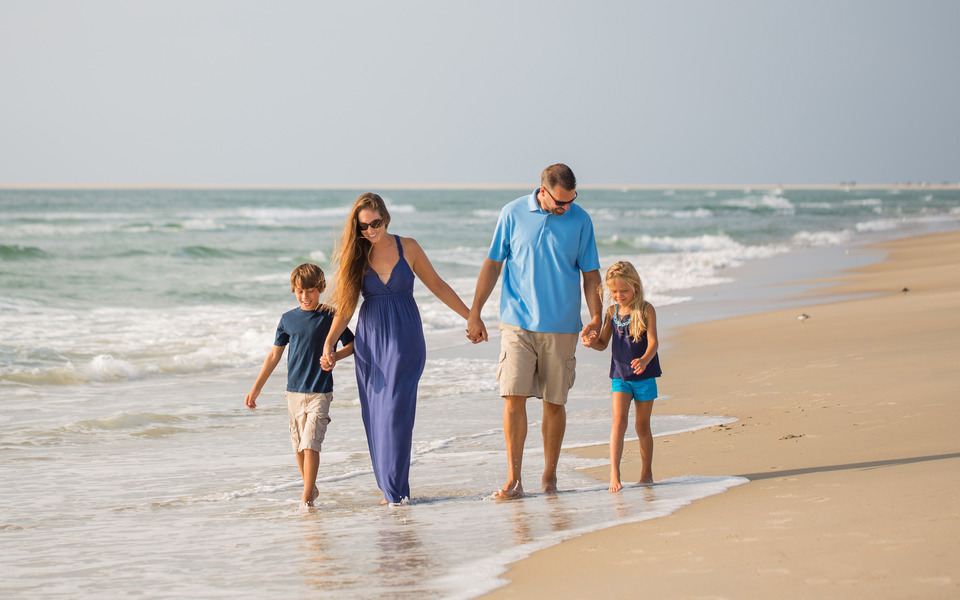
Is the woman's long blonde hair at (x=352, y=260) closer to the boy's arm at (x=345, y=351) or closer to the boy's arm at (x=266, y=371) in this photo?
the boy's arm at (x=345, y=351)

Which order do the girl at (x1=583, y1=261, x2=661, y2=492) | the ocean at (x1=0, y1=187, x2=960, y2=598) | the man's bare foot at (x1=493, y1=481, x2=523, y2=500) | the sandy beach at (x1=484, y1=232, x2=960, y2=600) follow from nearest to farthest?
1. the sandy beach at (x1=484, y1=232, x2=960, y2=600)
2. the ocean at (x1=0, y1=187, x2=960, y2=598)
3. the man's bare foot at (x1=493, y1=481, x2=523, y2=500)
4. the girl at (x1=583, y1=261, x2=661, y2=492)

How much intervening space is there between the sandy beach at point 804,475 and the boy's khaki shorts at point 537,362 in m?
0.74

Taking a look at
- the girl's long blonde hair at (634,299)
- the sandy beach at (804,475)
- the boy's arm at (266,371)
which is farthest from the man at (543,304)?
the boy's arm at (266,371)

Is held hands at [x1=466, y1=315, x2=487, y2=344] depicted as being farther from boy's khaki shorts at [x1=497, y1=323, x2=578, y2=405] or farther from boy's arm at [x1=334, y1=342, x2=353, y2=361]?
boy's arm at [x1=334, y1=342, x2=353, y2=361]

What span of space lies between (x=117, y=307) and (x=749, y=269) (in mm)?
13653

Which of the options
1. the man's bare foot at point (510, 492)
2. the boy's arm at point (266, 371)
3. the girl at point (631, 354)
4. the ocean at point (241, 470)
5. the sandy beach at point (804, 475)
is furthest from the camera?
the boy's arm at point (266, 371)

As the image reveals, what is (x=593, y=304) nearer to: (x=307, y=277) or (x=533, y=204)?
(x=533, y=204)

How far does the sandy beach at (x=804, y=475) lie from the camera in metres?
2.98

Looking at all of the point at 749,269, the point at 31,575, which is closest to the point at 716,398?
the point at 31,575

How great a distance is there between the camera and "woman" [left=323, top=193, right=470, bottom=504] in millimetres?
4594

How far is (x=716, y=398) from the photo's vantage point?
7.02m

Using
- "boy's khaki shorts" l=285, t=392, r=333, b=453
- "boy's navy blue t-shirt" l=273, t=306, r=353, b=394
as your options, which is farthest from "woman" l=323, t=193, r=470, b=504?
"boy's khaki shorts" l=285, t=392, r=333, b=453

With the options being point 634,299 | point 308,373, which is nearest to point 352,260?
point 308,373

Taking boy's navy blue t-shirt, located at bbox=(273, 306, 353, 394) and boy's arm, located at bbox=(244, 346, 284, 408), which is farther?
boy's arm, located at bbox=(244, 346, 284, 408)
